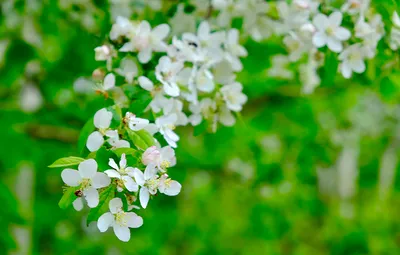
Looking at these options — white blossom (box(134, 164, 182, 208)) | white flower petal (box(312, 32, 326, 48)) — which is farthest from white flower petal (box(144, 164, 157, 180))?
white flower petal (box(312, 32, 326, 48))

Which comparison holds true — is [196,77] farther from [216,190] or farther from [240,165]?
[216,190]

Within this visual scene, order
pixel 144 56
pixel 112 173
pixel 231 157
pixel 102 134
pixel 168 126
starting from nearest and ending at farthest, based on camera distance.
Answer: pixel 112 173 → pixel 102 134 → pixel 168 126 → pixel 144 56 → pixel 231 157

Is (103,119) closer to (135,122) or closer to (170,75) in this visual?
(135,122)

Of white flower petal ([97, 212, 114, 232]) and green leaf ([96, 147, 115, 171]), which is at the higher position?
green leaf ([96, 147, 115, 171])

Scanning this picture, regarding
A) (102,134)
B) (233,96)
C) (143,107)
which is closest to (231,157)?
(233,96)

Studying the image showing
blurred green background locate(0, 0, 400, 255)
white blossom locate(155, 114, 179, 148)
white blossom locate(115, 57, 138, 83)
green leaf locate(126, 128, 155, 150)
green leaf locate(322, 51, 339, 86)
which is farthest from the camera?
blurred green background locate(0, 0, 400, 255)

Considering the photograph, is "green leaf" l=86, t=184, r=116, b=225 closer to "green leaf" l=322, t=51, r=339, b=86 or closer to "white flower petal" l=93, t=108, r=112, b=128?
"white flower petal" l=93, t=108, r=112, b=128
